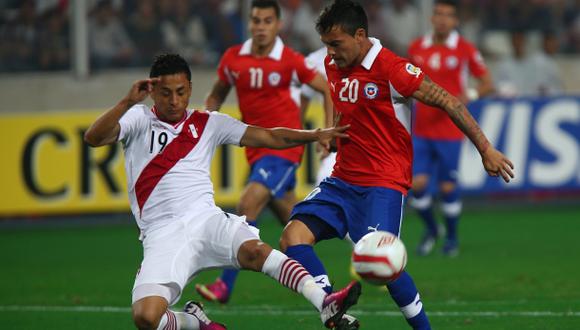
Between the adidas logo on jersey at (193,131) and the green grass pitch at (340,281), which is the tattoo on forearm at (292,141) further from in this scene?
the green grass pitch at (340,281)

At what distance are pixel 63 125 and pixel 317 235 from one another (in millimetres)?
9344

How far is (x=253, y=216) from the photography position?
10.2m

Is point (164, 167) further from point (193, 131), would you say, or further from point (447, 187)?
point (447, 187)

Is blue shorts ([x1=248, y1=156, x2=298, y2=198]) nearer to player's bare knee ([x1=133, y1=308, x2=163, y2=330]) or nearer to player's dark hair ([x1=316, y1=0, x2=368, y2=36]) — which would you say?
player's dark hair ([x1=316, y1=0, x2=368, y2=36])

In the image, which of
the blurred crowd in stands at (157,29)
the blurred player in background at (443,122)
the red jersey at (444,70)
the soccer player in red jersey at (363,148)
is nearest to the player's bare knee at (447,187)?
the blurred player in background at (443,122)

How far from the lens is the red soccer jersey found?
1039cm

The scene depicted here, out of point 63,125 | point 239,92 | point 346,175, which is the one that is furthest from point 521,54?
point 346,175

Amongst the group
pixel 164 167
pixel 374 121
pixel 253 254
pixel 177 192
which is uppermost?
pixel 374 121

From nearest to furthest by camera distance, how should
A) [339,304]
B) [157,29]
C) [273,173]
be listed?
[339,304], [273,173], [157,29]

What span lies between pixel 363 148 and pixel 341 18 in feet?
2.82

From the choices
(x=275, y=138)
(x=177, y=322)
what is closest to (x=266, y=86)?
(x=275, y=138)

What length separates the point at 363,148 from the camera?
7602 mm

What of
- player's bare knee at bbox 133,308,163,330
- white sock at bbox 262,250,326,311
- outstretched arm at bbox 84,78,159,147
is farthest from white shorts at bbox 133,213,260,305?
outstretched arm at bbox 84,78,159,147

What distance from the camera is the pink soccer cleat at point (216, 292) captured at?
997cm
